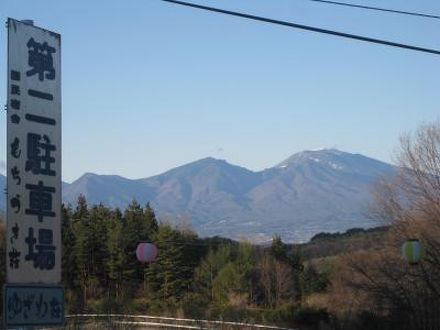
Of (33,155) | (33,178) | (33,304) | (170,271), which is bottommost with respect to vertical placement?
(33,304)

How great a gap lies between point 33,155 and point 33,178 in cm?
28

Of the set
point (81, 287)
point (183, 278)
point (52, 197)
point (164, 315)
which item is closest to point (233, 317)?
point (164, 315)

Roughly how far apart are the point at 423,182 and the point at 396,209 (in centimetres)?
203

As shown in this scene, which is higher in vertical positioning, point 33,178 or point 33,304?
point 33,178

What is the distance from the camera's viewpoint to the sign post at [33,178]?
29.6 ft

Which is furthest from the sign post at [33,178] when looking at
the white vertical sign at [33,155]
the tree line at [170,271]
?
the tree line at [170,271]

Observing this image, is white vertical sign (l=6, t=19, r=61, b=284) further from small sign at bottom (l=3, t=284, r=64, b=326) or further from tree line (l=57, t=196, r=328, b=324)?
tree line (l=57, t=196, r=328, b=324)

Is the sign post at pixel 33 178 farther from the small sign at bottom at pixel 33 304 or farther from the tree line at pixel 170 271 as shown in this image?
the tree line at pixel 170 271

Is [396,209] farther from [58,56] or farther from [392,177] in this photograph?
[58,56]

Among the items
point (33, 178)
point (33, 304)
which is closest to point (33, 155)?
point (33, 178)

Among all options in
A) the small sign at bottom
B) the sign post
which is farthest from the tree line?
the small sign at bottom

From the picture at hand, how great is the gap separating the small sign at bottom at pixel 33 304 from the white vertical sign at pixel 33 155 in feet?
0.57

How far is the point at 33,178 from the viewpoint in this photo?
9.39 m

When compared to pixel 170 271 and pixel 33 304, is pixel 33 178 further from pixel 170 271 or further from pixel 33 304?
pixel 170 271
